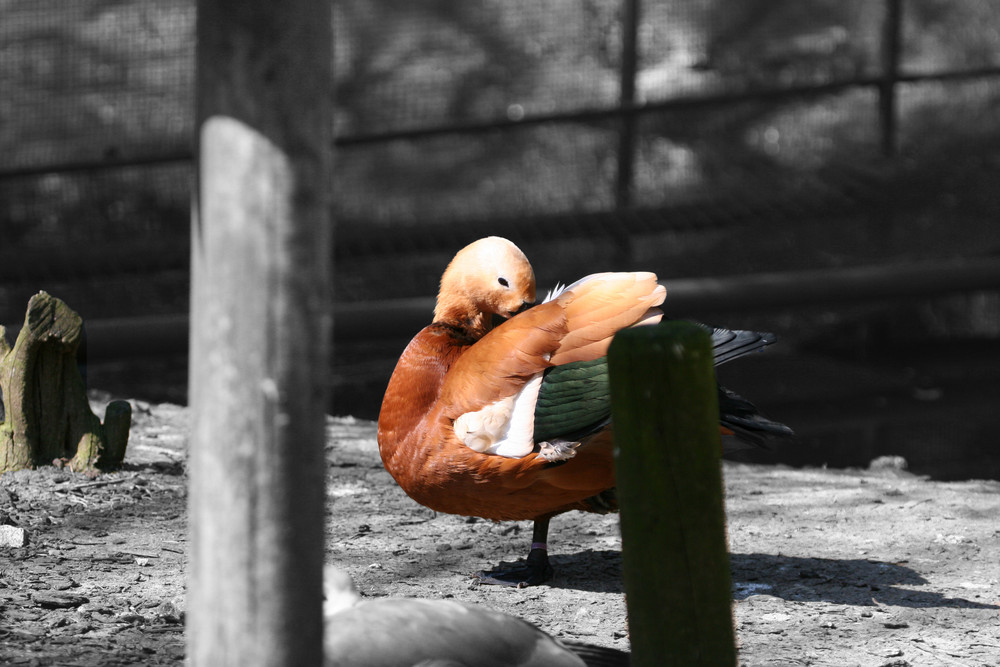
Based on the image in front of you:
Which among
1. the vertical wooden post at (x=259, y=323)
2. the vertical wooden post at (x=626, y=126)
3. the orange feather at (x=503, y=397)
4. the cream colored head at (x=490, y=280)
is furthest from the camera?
the vertical wooden post at (x=626, y=126)

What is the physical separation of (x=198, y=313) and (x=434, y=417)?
138 cm

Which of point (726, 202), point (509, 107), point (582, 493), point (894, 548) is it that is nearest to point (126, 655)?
point (582, 493)

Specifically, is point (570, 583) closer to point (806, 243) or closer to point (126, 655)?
point (126, 655)

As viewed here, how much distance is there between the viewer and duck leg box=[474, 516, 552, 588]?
260 cm

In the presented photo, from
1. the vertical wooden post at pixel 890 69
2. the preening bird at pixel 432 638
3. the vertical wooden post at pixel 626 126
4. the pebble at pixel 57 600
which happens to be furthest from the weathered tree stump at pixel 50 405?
the vertical wooden post at pixel 890 69

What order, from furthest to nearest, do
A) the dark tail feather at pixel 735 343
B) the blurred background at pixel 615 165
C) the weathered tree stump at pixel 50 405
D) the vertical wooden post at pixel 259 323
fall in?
1. the blurred background at pixel 615 165
2. the weathered tree stump at pixel 50 405
3. the dark tail feather at pixel 735 343
4. the vertical wooden post at pixel 259 323

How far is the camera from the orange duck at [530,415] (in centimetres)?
238

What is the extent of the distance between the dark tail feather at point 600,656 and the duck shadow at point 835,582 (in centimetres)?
88

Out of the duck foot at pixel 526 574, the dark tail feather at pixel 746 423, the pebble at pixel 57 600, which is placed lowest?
the duck foot at pixel 526 574

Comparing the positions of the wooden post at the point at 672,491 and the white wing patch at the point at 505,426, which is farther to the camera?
the white wing patch at the point at 505,426

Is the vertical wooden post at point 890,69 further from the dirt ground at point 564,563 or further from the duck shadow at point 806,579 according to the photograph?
the duck shadow at point 806,579

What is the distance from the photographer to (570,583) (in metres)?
2.66

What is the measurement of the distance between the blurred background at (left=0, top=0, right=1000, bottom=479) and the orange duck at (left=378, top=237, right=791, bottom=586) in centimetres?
316

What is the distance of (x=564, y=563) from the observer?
2.82m
